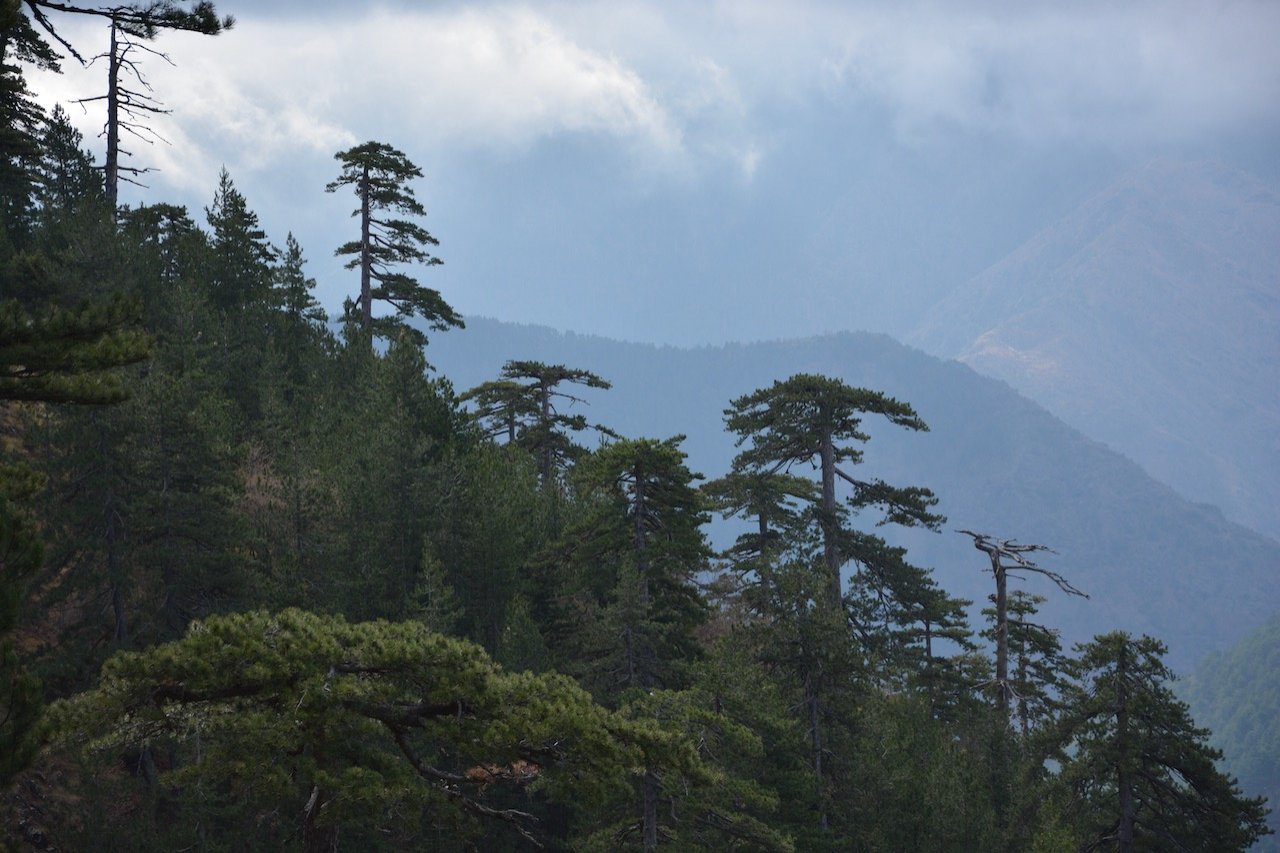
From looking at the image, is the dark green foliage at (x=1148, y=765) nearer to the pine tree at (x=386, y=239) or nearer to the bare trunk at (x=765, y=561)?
the bare trunk at (x=765, y=561)

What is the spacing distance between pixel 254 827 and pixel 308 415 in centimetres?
1610

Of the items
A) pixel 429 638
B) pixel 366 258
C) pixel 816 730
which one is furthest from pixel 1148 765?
pixel 366 258

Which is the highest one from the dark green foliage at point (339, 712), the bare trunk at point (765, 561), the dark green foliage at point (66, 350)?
the dark green foliage at point (66, 350)

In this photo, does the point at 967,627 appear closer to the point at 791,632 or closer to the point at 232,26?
the point at 791,632

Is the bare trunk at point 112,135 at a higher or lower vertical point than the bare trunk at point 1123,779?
higher

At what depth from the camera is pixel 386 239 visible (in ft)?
148

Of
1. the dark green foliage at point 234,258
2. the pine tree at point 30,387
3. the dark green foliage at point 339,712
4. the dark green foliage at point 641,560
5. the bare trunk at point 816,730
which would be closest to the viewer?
the pine tree at point 30,387

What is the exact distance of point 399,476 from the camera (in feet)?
91.6

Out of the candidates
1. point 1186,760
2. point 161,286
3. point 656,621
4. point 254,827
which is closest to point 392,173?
point 161,286

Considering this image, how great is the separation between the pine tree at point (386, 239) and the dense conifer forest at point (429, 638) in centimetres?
697

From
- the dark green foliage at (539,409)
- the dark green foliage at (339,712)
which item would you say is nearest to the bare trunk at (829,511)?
the dark green foliage at (539,409)

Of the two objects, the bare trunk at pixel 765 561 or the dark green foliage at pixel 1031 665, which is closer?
the bare trunk at pixel 765 561

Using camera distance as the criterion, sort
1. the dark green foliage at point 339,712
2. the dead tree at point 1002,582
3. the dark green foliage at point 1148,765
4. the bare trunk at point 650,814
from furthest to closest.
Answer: the dead tree at point 1002,582 → the dark green foliage at point 1148,765 → the bare trunk at point 650,814 → the dark green foliage at point 339,712

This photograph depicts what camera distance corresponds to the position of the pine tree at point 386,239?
42847mm
